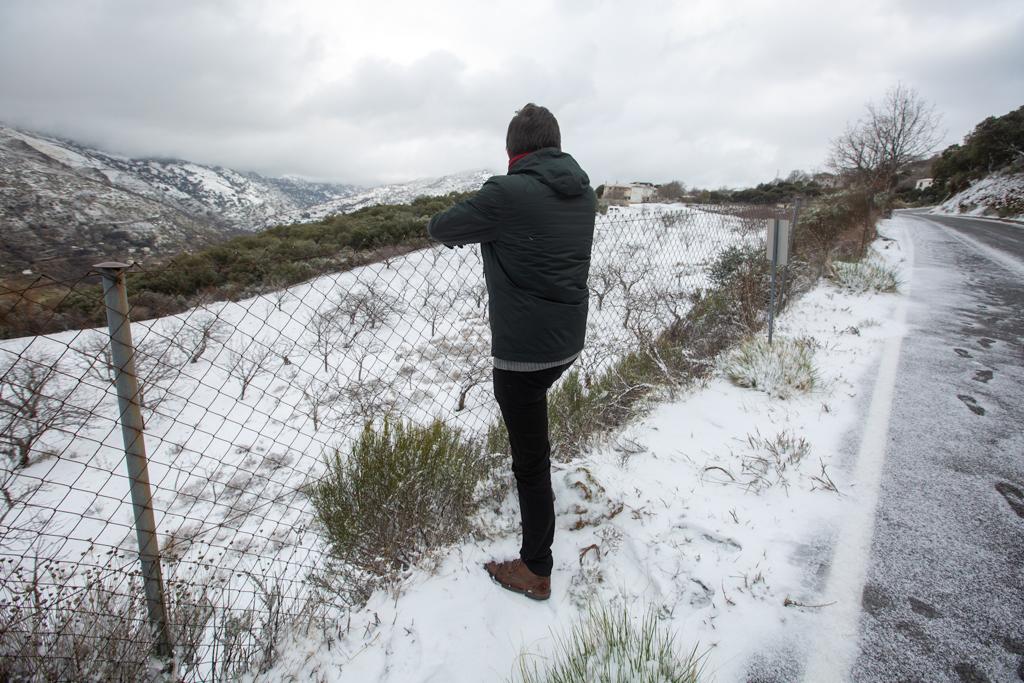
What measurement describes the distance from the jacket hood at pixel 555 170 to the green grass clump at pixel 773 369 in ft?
11.3

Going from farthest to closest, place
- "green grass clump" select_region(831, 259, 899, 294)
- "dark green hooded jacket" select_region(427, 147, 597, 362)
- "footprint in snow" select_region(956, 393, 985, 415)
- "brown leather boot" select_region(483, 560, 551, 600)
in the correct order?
"green grass clump" select_region(831, 259, 899, 294) < "footprint in snow" select_region(956, 393, 985, 415) < "brown leather boot" select_region(483, 560, 551, 600) < "dark green hooded jacket" select_region(427, 147, 597, 362)

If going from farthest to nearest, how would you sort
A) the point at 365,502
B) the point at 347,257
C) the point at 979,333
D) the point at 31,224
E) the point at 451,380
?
the point at 451,380 → the point at 979,333 → the point at 347,257 → the point at 31,224 → the point at 365,502

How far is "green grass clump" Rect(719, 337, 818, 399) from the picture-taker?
4.22 metres

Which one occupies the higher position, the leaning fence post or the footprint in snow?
the leaning fence post

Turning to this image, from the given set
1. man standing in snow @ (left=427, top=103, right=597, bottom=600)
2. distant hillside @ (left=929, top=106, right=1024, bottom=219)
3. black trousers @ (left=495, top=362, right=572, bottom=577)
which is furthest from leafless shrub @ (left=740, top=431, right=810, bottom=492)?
distant hillside @ (left=929, top=106, right=1024, bottom=219)

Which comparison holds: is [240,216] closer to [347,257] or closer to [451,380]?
[347,257]

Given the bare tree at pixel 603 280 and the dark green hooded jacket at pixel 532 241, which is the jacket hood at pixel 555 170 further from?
the bare tree at pixel 603 280

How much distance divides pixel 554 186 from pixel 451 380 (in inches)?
456

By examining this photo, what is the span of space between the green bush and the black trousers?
0.61 metres

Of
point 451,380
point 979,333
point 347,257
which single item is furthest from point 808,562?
point 451,380

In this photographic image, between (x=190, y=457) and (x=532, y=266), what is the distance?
12957 mm

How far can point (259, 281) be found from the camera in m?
2.54

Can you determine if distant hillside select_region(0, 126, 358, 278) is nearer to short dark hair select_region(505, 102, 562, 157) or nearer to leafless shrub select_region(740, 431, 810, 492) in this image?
short dark hair select_region(505, 102, 562, 157)

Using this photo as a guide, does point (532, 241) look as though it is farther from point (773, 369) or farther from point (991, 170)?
point (991, 170)
